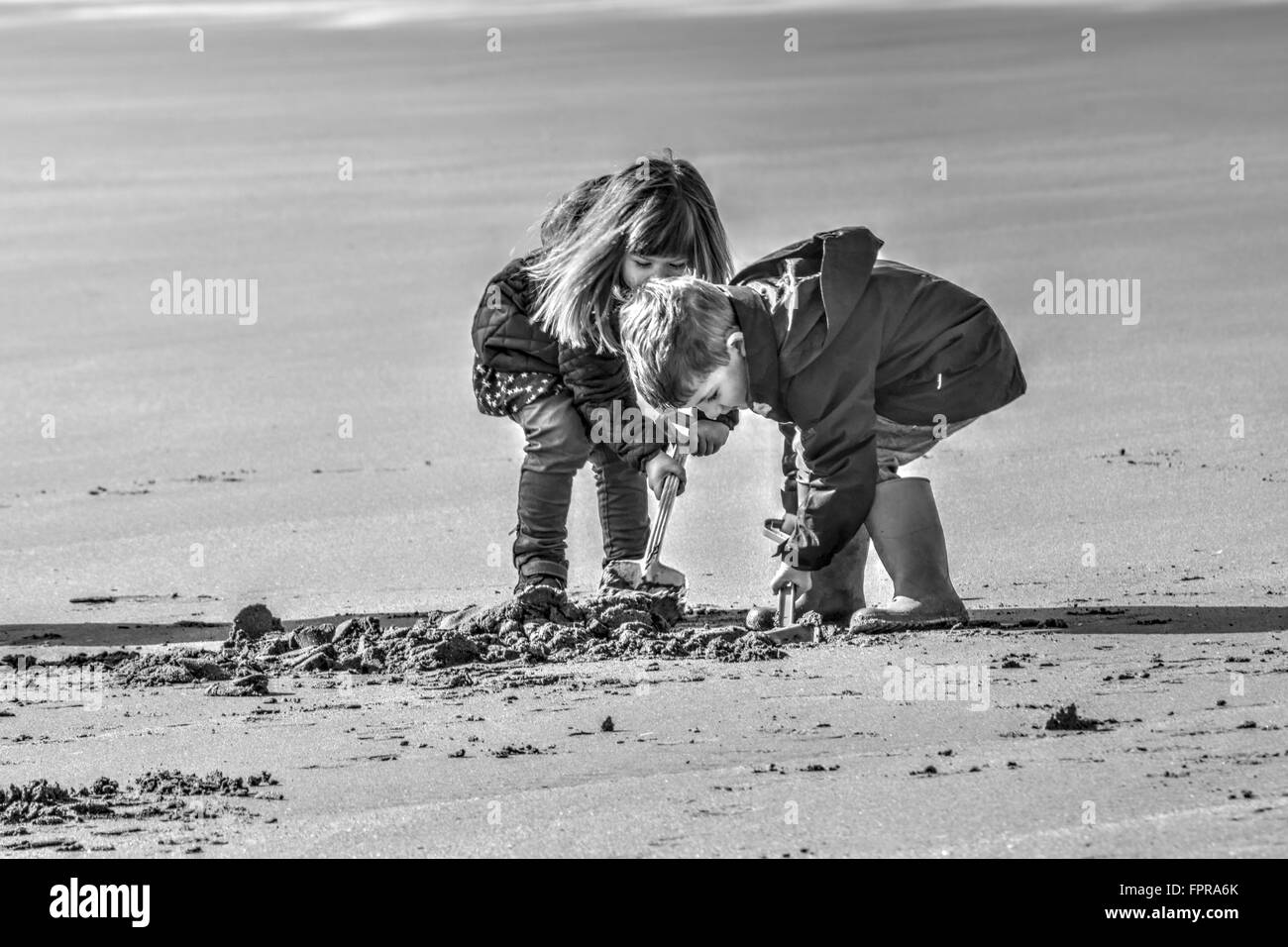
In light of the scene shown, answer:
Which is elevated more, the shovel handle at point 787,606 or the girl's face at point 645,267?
the girl's face at point 645,267

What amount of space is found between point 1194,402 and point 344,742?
4.92 m

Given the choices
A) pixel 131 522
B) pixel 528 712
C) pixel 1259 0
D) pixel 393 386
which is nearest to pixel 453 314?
pixel 393 386

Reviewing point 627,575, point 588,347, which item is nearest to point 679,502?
point 627,575

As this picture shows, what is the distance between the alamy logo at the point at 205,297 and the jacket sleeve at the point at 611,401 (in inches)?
225

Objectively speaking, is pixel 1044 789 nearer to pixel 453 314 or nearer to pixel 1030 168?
pixel 453 314

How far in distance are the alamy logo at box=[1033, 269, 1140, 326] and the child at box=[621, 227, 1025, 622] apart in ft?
15.7

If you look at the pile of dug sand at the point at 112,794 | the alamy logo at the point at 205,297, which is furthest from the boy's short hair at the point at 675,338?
the alamy logo at the point at 205,297

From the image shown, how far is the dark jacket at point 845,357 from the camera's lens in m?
5.29

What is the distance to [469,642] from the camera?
558 cm

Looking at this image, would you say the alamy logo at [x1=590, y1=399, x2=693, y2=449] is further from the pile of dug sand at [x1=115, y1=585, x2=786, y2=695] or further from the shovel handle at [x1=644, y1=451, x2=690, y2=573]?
the pile of dug sand at [x1=115, y1=585, x2=786, y2=695]

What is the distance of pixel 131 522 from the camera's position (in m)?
7.62

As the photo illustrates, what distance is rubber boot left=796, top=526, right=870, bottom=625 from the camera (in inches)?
231

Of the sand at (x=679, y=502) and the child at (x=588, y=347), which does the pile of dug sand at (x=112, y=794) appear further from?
the child at (x=588, y=347)

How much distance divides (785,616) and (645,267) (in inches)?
40.9
